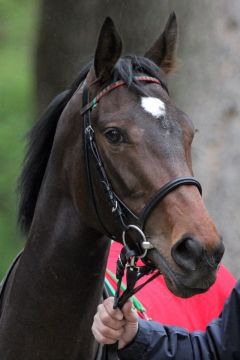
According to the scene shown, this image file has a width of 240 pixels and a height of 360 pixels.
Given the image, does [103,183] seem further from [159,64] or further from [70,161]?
[159,64]

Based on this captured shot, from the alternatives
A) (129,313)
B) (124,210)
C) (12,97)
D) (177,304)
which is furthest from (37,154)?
(12,97)

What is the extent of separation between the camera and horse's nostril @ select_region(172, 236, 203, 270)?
1.37 m

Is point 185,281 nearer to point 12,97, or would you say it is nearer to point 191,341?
point 191,341

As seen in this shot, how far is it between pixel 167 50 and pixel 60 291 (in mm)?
712

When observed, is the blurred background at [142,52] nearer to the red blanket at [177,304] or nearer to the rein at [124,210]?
the red blanket at [177,304]

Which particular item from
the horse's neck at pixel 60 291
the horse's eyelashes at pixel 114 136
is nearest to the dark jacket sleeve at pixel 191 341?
the horse's neck at pixel 60 291

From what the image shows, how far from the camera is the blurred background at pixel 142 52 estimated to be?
3.68 metres

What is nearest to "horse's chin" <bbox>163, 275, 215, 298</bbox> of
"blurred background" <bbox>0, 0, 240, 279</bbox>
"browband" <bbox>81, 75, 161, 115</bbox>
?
"browband" <bbox>81, 75, 161, 115</bbox>

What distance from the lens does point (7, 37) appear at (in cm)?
380

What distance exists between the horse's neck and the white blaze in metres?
0.35

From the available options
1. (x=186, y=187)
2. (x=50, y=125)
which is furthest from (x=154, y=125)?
(x=50, y=125)

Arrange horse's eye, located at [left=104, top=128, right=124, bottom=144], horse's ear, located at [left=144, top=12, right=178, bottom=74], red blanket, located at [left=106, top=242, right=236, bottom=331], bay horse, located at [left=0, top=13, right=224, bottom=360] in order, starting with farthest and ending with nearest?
red blanket, located at [left=106, top=242, right=236, bottom=331] < horse's ear, located at [left=144, top=12, right=178, bottom=74] < horse's eye, located at [left=104, top=128, right=124, bottom=144] < bay horse, located at [left=0, top=13, right=224, bottom=360]

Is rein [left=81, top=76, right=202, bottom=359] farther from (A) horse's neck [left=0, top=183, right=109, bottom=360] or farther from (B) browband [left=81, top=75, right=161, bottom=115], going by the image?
(A) horse's neck [left=0, top=183, right=109, bottom=360]

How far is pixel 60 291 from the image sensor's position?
174 centimetres
